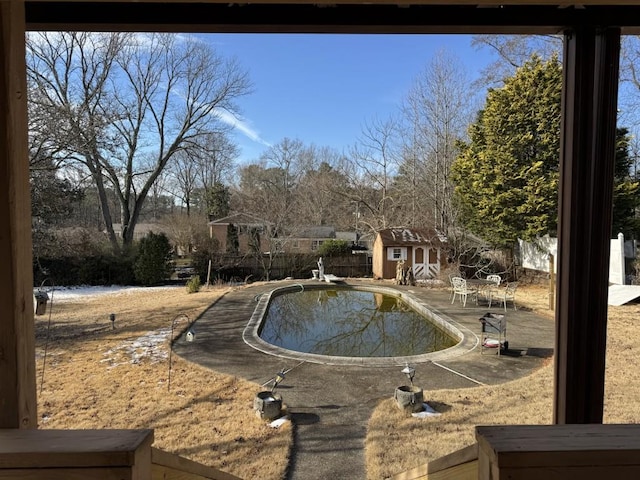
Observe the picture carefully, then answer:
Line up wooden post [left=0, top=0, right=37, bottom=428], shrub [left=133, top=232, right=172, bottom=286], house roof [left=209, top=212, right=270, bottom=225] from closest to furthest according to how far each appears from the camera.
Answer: wooden post [left=0, top=0, right=37, bottom=428] → shrub [left=133, top=232, right=172, bottom=286] → house roof [left=209, top=212, right=270, bottom=225]

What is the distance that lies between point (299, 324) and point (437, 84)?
13764 millimetres

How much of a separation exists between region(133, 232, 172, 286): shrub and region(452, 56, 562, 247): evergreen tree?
1224cm

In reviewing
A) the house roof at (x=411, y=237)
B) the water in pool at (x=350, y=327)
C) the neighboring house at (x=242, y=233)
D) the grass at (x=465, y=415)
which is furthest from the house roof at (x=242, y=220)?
the grass at (x=465, y=415)

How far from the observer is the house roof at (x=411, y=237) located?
50.2 feet

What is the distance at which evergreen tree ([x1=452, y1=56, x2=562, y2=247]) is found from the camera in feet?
42.8

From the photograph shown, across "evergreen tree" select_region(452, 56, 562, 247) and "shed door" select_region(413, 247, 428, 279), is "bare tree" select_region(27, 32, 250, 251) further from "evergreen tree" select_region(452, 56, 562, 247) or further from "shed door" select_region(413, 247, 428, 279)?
"evergreen tree" select_region(452, 56, 562, 247)

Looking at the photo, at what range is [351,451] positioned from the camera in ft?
11.8

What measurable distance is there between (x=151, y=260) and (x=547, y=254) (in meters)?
14.5

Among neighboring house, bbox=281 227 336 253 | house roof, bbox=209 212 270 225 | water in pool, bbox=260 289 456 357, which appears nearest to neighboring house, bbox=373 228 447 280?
water in pool, bbox=260 289 456 357

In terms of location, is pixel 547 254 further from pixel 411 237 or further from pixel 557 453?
pixel 557 453

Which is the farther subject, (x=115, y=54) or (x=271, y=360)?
(x=115, y=54)

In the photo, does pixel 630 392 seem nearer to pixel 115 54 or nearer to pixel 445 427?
pixel 445 427

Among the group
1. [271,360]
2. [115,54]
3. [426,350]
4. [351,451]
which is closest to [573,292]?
[351,451]

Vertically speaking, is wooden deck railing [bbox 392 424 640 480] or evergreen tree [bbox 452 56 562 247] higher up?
evergreen tree [bbox 452 56 562 247]
